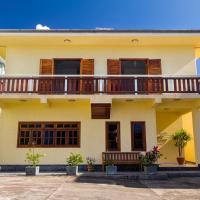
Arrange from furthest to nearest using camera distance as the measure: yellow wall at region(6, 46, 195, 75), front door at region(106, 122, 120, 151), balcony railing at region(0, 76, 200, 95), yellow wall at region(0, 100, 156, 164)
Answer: yellow wall at region(6, 46, 195, 75) < front door at region(106, 122, 120, 151) < yellow wall at region(0, 100, 156, 164) < balcony railing at region(0, 76, 200, 95)

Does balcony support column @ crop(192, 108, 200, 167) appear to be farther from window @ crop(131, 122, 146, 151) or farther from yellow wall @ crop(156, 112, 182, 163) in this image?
window @ crop(131, 122, 146, 151)

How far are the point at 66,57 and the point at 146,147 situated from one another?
6459mm

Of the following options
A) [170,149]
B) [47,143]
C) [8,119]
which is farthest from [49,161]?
[170,149]

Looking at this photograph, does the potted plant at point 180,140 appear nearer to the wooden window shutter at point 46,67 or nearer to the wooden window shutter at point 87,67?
A: the wooden window shutter at point 87,67

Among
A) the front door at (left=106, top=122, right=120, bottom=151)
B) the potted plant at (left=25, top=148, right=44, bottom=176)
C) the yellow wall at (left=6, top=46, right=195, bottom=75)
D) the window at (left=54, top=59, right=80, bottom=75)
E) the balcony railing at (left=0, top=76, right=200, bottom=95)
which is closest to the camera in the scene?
the potted plant at (left=25, top=148, right=44, bottom=176)

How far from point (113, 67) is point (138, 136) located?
154 inches

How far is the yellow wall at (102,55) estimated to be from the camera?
14.6 meters

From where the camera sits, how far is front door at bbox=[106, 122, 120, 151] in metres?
13.8

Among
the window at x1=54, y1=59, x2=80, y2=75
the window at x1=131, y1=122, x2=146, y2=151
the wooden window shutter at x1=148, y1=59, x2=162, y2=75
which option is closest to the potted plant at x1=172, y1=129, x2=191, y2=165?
the window at x1=131, y1=122, x2=146, y2=151

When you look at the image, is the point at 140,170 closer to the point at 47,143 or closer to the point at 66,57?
the point at 47,143

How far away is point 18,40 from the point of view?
1406 centimetres

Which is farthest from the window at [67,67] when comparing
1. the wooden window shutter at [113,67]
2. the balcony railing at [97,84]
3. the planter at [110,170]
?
the planter at [110,170]

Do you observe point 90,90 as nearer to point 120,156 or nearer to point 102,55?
point 102,55

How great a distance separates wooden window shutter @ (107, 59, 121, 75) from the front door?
2.74 meters
